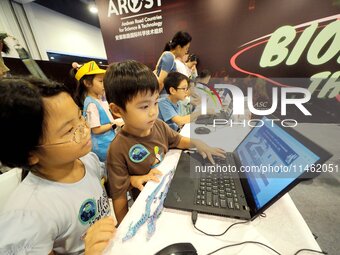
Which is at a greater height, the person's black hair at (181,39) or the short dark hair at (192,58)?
the person's black hair at (181,39)

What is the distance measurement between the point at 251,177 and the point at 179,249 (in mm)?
327

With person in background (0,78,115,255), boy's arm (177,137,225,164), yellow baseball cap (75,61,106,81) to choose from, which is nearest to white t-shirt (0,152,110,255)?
person in background (0,78,115,255)

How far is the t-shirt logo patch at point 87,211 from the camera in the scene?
57 centimetres

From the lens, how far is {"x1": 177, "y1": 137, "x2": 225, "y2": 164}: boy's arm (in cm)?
78

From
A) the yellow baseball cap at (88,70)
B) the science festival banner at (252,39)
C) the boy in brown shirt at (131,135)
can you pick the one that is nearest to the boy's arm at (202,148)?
the boy in brown shirt at (131,135)

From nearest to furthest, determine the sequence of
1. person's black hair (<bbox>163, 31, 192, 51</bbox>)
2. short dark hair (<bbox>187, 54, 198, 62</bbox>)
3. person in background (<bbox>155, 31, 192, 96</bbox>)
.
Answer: person in background (<bbox>155, 31, 192, 96</bbox>) < person's black hair (<bbox>163, 31, 192, 51</bbox>) < short dark hair (<bbox>187, 54, 198, 62</bbox>)

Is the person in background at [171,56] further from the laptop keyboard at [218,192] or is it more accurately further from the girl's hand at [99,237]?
the girl's hand at [99,237]

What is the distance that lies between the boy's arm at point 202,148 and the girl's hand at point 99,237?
0.47 meters

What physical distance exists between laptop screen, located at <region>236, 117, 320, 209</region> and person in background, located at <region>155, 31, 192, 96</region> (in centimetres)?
114

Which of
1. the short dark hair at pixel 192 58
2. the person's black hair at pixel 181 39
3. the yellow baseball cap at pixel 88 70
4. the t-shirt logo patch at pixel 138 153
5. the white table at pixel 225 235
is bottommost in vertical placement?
the white table at pixel 225 235

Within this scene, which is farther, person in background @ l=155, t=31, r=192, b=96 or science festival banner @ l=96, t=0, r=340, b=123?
science festival banner @ l=96, t=0, r=340, b=123

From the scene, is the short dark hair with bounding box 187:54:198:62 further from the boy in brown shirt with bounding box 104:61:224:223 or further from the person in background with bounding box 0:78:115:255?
the person in background with bounding box 0:78:115:255

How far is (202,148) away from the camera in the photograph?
0.82m

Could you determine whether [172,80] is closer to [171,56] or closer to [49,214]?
[171,56]
